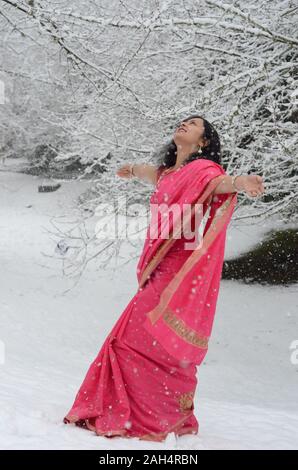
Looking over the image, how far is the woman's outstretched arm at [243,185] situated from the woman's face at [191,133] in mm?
451

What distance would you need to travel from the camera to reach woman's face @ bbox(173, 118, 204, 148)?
3.46 metres

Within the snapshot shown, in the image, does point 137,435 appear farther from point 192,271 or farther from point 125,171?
point 125,171

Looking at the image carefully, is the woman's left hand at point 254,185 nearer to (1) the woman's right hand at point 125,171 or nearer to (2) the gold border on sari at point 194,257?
(2) the gold border on sari at point 194,257

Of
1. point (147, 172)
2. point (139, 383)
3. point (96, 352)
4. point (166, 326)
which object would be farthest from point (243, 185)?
point (96, 352)

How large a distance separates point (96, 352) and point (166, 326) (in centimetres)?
491

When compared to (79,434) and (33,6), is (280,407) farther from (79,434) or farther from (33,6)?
(33,6)

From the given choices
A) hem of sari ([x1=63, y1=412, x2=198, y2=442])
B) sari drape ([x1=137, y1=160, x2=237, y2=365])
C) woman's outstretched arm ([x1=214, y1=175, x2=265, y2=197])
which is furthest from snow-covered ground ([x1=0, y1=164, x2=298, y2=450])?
woman's outstretched arm ([x1=214, y1=175, x2=265, y2=197])

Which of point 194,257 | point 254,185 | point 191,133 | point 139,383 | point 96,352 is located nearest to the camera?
point 254,185

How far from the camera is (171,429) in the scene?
3326mm

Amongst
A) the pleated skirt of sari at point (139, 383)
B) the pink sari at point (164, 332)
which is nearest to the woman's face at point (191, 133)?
the pink sari at point (164, 332)

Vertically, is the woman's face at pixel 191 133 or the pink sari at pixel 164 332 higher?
the woman's face at pixel 191 133

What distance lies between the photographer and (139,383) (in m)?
3.29

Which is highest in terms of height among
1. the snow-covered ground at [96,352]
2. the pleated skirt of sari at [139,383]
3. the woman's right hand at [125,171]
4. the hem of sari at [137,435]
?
the woman's right hand at [125,171]

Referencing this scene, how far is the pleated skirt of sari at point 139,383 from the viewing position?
3254mm
